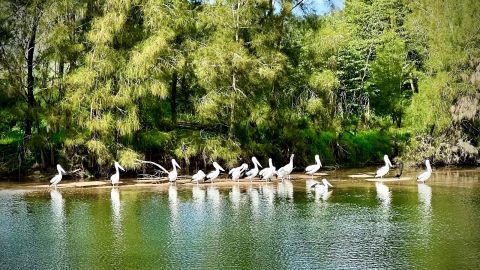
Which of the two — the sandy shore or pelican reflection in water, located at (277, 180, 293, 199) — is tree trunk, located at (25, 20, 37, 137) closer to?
the sandy shore

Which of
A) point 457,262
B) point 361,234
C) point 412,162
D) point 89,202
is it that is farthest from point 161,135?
point 457,262

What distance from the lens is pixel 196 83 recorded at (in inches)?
1260

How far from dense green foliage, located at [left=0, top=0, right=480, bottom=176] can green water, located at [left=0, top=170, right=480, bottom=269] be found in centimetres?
646

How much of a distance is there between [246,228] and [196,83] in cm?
1702

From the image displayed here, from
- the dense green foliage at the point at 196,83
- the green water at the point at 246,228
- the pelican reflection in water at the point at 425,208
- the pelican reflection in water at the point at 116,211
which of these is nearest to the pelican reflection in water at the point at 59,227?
the green water at the point at 246,228

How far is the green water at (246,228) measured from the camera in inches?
500

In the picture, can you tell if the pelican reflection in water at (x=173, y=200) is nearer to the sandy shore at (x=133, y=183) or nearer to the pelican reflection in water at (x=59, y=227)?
the sandy shore at (x=133, y=183)

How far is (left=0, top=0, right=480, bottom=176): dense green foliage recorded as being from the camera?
28.8m

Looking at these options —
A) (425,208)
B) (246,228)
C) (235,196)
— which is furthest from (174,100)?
(246,228)

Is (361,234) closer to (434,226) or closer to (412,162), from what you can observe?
(434,226)

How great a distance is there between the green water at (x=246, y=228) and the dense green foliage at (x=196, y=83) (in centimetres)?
646

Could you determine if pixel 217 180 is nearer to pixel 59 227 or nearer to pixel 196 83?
pixel 196 83

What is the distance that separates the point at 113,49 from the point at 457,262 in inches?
796

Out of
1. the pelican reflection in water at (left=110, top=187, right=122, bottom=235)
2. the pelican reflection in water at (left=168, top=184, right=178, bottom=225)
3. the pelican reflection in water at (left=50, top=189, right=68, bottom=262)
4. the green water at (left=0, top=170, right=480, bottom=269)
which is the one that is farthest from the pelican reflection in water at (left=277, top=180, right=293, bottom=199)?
the pelican reflection in water at (left=50, top=189, right=68, bottom=262)
